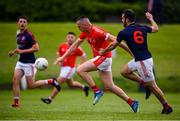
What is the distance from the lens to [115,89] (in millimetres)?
18609

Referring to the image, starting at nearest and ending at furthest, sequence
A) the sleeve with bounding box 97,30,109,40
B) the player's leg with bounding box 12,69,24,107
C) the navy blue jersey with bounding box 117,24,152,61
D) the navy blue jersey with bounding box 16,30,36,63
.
Result: the navy blue jersey with bounding box 117,24,152,61, the sleeve with bounding box 97,30,109,40, the player's leg with bounding box 12,69,24,107, the navy blue jersey with bounding box 16,30,36,63

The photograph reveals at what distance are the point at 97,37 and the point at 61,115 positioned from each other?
2.70 m

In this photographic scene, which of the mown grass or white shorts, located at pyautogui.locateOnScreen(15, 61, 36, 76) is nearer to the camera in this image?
white shorts, located at pyautogui.locateOnScreen(15, 61, 36, 76)

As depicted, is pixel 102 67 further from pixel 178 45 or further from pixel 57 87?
pixel 178 45

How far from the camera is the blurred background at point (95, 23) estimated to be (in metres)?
34.2

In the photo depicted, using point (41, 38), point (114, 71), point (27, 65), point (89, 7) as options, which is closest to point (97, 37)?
point (27, 65)

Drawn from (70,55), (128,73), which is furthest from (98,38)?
(70,55)

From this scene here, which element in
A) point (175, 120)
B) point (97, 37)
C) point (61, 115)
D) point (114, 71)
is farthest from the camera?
point (114, 71)

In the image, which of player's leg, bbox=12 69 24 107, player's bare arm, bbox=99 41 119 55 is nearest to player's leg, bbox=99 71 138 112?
player's bare arm, bbox=99 41 119 55

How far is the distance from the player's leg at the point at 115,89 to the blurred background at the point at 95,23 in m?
9.61

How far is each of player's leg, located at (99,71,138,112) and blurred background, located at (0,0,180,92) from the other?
9.61 metres

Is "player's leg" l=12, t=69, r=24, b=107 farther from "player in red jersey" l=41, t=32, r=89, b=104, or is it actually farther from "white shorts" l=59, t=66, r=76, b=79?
"white shorts" l=59, t=66, r=76, b=79

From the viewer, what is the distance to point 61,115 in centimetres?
1705

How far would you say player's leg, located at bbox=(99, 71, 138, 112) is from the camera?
18.2 metres
